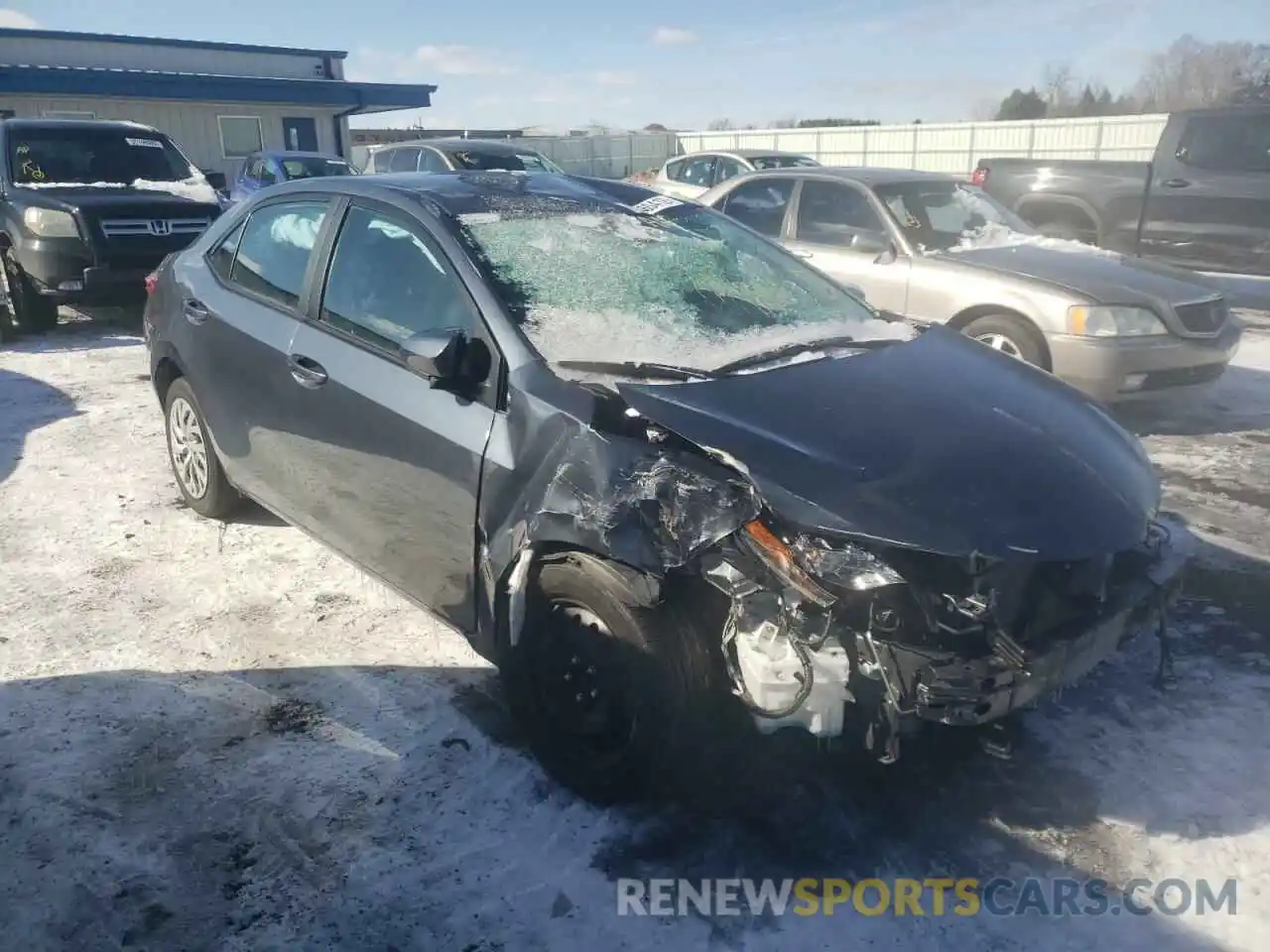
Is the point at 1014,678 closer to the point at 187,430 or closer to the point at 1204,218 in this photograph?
the point at 187,430

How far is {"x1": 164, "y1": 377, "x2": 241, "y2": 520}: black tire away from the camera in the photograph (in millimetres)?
4516

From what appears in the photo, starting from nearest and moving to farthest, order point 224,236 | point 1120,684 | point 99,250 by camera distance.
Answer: point 1120,684, point 224,236, point 99,250

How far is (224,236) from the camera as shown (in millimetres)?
4457

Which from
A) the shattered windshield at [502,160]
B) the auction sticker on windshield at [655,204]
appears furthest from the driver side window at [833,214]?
the shattered windshield at [502,160]

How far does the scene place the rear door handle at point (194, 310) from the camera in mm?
4285

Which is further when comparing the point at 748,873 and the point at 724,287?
the point at 724,287

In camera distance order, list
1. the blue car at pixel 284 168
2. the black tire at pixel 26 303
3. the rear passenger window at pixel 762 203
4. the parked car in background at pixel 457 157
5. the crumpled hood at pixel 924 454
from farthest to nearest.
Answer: the blue car at pixel 284 168 < the parked car in background at pixel 457 157 < the black tire at pixel 26 303 < the rear passenger window at pixel 762 203 < the crumpled hood at pixel 924 454

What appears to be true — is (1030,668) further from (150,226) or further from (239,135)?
(239,135)

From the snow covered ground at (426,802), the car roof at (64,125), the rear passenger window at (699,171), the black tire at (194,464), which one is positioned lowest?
the snow covered ground at (426,802)

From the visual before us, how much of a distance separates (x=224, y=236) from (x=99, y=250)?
5.14 m

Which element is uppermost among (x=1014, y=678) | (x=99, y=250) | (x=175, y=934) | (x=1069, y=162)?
(x=1069, y=162)

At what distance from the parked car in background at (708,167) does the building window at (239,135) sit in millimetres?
16036

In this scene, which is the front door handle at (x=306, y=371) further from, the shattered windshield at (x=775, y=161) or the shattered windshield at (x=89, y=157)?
the shattered windshield at (x=775, y=161)

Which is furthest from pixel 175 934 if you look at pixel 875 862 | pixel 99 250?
pixel 99 250
